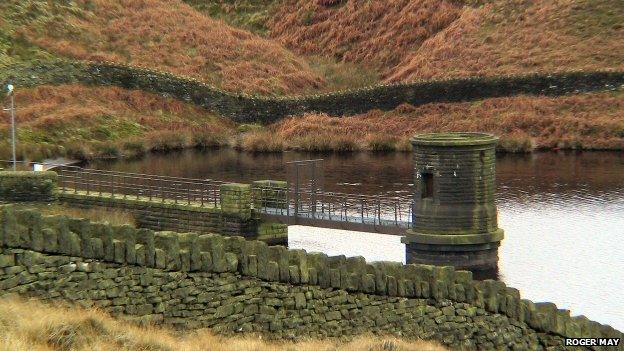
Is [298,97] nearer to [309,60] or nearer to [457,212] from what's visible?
[309,60]

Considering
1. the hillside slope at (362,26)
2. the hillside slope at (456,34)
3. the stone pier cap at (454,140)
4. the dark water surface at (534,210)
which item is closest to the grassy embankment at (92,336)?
the stone pier cap at (454,140)

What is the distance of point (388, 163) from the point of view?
6469 cm

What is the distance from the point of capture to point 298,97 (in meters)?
79.0

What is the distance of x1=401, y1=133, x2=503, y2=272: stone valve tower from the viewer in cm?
3634

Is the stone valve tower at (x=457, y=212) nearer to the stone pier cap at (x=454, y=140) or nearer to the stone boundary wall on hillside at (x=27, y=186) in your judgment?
the stone pier cap at (x=454, y=140)

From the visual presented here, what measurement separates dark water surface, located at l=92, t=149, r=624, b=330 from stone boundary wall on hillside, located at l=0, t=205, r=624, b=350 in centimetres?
585

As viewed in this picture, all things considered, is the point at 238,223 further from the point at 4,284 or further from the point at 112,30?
the point at 112,30

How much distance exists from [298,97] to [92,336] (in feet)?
190

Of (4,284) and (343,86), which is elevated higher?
(343,86)

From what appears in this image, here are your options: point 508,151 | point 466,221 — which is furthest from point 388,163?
point 466,221

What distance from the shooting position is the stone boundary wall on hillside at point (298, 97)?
239ft

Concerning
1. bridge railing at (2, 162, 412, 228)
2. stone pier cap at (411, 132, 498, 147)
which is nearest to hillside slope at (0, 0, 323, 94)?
bridge railing at (2, 162, 412, 228)

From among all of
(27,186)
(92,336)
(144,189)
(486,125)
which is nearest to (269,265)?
(92,336)

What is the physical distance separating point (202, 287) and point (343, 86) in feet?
208
